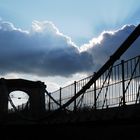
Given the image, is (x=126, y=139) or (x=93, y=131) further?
(x=93, y=131)

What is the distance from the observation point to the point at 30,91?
4850 cm

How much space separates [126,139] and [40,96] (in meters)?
24.6

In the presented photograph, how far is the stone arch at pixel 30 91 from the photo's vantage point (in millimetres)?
37734

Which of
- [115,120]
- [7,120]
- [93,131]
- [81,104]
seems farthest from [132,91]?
[7,120]

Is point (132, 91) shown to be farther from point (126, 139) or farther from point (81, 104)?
point (81, 104)

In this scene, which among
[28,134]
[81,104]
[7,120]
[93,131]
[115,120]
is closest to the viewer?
[115,120]

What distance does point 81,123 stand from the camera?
64.1 feet

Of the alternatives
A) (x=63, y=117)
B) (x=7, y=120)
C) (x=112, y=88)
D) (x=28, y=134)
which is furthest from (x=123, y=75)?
(x=7, y=120)

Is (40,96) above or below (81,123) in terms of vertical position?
above

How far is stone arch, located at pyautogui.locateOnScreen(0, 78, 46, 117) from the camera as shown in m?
37.7

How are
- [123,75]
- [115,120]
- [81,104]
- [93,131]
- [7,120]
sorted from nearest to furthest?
1. [115,120]
2. [123,75]
3. [93,131]
4. [81,104]
5. [7,120]

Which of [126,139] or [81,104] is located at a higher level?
[81,104]

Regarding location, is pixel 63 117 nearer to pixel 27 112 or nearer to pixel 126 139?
pixel 126 139

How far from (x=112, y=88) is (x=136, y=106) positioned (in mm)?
3053
